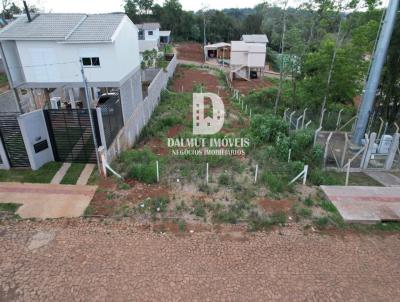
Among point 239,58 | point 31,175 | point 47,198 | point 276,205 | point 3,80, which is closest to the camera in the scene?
point 276,205

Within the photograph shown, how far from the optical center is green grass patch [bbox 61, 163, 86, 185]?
30.2 feet

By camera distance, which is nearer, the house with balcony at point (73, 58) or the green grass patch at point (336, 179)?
the green grass patch at point (336, 179)

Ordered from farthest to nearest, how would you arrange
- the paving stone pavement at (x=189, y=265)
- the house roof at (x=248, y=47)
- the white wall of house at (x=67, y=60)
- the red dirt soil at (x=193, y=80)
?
the house roof at (x=248, y=47)
the red dirt soil at (x=193, y=80)
the white wall of house at (x=67, y=60)
the paving stone pavement at (x=189, y=265)

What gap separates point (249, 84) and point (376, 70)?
1901cm

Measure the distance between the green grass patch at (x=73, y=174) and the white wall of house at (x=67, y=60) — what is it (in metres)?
5.97

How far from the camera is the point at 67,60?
45.4 feet

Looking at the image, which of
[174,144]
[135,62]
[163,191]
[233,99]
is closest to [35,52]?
[135,62]

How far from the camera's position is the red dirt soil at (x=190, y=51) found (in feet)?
144

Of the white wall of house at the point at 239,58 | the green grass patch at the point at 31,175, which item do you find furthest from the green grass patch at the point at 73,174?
the white wall of house at the point at 239,58

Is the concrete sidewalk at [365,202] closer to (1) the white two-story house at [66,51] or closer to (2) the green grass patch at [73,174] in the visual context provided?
(2) the green grass patch at [73,174]

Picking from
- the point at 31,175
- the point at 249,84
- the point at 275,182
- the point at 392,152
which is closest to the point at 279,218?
the point at 275,182

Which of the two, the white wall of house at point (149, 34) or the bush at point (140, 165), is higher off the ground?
the white wall of house at point (149, 34)

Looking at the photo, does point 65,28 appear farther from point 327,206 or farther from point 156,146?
point 327,206

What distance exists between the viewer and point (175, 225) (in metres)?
7.31
